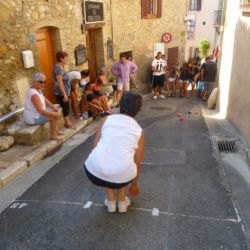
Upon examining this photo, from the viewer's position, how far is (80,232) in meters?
3.20

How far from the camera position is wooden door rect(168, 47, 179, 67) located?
16.8 meters

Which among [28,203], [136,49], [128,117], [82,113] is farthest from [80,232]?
[136,49]

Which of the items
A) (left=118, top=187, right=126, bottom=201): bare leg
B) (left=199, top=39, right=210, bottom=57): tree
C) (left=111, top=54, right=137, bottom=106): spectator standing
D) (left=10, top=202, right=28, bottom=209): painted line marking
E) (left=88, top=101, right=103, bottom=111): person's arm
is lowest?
(left=199, top=39, right=210, bottom=57): tree

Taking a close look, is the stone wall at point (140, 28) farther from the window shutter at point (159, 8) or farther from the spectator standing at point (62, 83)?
the spectator standing at point (62, 83)

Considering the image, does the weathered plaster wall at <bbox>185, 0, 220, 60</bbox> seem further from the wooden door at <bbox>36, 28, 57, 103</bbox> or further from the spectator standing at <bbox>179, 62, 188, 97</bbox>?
the wooden door at <bbox>36, 28, 57, 103</bbox>

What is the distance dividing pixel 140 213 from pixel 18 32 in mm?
4801

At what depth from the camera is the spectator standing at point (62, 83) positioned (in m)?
6.17

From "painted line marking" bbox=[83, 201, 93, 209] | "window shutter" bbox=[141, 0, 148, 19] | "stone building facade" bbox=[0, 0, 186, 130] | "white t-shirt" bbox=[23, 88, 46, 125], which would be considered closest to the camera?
"painted line marking" bbox=[83, 201, 93, 209]

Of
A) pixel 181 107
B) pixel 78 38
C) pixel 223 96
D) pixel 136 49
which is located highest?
pixel 78 38

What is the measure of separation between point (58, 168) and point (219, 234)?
273 centimetres

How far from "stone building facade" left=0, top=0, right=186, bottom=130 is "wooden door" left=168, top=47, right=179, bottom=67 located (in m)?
1.75

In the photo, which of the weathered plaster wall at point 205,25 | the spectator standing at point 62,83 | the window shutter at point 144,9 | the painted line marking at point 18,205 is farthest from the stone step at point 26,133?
the weathered plaster wall at point 205,25

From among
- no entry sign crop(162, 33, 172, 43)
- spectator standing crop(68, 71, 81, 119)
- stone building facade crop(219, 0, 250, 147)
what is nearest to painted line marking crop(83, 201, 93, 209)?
stone building facade crop(219, 0, 250, 147)

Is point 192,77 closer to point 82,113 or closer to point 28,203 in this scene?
point 82,113
